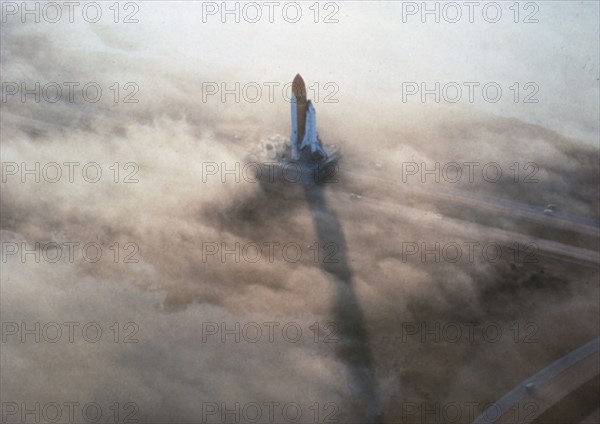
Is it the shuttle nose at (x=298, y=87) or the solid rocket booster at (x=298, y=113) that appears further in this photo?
the solid rocket booster at (x=298, y=113)

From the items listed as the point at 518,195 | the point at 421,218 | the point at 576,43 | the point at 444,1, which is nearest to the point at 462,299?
the point at 421,218

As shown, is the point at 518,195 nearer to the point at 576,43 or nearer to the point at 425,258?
the point at 425,258

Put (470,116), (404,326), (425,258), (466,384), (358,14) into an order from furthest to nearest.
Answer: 1. (358,14)
2. (470,116)
3. (425,258)
4. (404,326)
5. (466,384)

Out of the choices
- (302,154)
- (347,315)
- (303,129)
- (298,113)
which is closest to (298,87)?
(298,113)

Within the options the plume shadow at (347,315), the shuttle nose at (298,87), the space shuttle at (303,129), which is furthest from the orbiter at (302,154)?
the plume shadow at (347,315)

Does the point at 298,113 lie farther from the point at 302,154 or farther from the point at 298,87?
the point at 302,154

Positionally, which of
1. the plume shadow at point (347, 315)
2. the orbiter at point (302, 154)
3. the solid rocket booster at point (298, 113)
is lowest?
the plume shadow at point (347, 315)

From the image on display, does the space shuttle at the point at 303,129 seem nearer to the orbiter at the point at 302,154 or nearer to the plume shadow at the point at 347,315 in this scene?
the orbiter at the point at 302,154

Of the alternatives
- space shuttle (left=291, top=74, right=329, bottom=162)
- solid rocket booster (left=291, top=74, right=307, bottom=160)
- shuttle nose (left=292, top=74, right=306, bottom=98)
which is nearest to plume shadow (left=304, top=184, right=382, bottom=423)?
space shuttle (left=291, top=74, right=329, bottom=162)

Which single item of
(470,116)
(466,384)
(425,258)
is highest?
(470,116)
